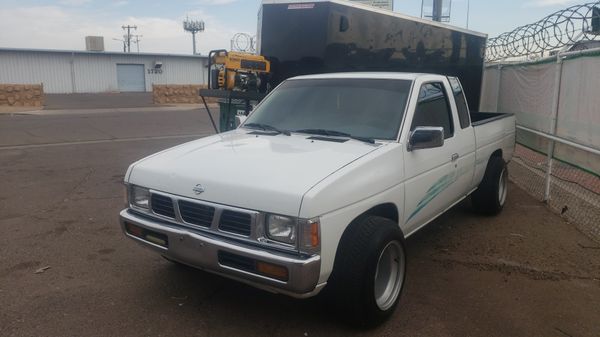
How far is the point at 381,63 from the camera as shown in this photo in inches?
369

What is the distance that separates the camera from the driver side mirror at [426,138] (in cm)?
372

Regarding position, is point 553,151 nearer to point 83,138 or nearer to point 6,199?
point 6,199

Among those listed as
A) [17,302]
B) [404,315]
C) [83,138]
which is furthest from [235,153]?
[83,138]

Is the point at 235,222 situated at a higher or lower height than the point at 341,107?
lower

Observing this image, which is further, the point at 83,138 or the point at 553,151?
the point at 83,138

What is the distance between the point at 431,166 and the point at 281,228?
1782 millimetres

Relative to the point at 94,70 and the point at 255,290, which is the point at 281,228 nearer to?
the point at 255,290

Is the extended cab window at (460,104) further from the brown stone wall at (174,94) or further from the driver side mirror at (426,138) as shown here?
the brown stone wall at (174,94)

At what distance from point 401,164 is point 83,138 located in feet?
38.5

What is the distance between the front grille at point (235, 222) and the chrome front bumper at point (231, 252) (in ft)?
0.27

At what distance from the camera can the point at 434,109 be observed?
4555 mm

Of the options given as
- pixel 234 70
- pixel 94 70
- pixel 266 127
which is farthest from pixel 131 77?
pixel 266 127

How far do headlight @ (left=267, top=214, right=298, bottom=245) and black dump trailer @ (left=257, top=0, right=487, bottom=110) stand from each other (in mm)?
5741

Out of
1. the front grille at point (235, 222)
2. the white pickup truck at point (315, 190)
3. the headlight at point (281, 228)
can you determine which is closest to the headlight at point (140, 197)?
the white pickup truck at point (315, 190)
